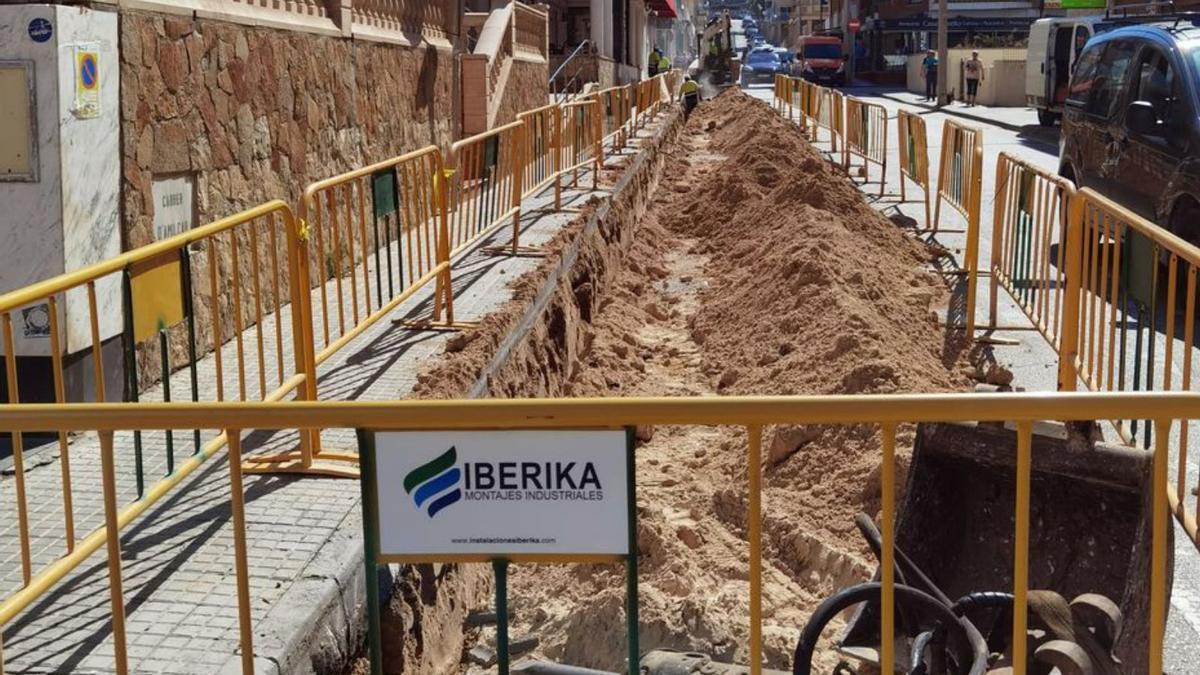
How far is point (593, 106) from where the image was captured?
19188 millimetres

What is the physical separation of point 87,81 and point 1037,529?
15.6ft

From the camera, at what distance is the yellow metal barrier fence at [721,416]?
3.11m

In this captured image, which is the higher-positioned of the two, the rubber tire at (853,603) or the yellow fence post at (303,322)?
the yellow fence post at (303,322)

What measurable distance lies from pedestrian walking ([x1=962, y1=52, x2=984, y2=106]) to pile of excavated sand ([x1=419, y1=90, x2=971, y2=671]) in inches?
1110

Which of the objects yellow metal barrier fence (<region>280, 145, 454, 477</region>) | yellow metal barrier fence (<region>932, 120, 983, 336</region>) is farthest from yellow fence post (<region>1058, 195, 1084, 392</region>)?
yellow metal barrier fence (<region>280, 145, 454, 477</region>)

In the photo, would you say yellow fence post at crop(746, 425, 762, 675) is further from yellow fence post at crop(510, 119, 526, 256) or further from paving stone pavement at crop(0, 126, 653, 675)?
yellow fence post at crop(510, 119, 526, 256)

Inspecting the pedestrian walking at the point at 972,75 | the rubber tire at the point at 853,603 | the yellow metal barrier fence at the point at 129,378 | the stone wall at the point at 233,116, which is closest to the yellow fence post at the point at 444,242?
the stone wall at the point at 233,116

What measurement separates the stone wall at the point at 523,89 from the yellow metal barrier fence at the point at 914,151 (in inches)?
204

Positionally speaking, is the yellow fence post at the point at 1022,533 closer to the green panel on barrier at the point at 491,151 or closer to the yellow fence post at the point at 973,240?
the yellow fence post at the point at 973,240

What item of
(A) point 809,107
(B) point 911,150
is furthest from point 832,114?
(B) point 911,150

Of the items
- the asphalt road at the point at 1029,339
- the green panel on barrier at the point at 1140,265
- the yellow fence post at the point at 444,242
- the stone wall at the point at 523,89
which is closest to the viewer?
the asphalt road at the point at 1029,339

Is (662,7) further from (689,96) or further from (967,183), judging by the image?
(967,183)

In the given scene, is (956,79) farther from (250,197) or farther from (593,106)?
(250,197)

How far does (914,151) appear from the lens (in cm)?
1619
